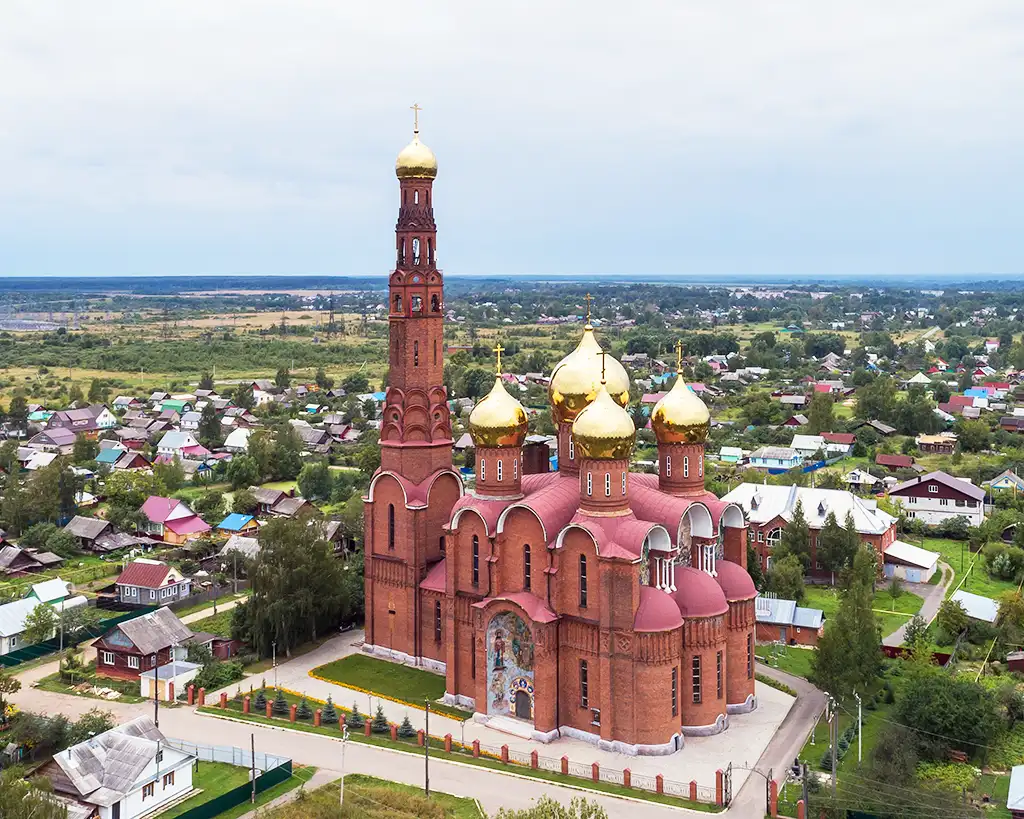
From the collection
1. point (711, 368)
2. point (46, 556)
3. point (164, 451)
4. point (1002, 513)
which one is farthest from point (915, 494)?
point (711, 368)

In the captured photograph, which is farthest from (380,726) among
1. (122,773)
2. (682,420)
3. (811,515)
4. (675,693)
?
(811,515)

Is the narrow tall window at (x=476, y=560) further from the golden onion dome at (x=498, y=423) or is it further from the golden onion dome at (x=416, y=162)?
the golden onion dome at (x=416, y=162)

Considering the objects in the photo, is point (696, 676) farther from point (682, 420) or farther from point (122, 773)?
point (122, 773)

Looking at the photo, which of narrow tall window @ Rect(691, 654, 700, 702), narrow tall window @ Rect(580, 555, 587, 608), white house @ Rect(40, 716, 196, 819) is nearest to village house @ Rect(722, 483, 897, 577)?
narrow tall window @ Rect(691, 654, 700, 702)

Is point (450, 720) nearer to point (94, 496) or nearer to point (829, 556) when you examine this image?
point (829, 556)

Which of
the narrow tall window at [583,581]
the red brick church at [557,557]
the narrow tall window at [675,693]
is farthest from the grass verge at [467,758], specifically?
the narrow tall window at [583,581]

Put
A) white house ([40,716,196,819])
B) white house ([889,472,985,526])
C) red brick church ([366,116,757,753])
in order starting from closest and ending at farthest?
white house ([40,716,196,819]), red brick church ([366,116,757,753]), white house ([889,472,985,526])

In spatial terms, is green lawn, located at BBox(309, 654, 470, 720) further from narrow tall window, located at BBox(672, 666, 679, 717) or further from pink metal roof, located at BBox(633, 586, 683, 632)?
pink metal roof, located at BBox(633, 586, 683, 632)
